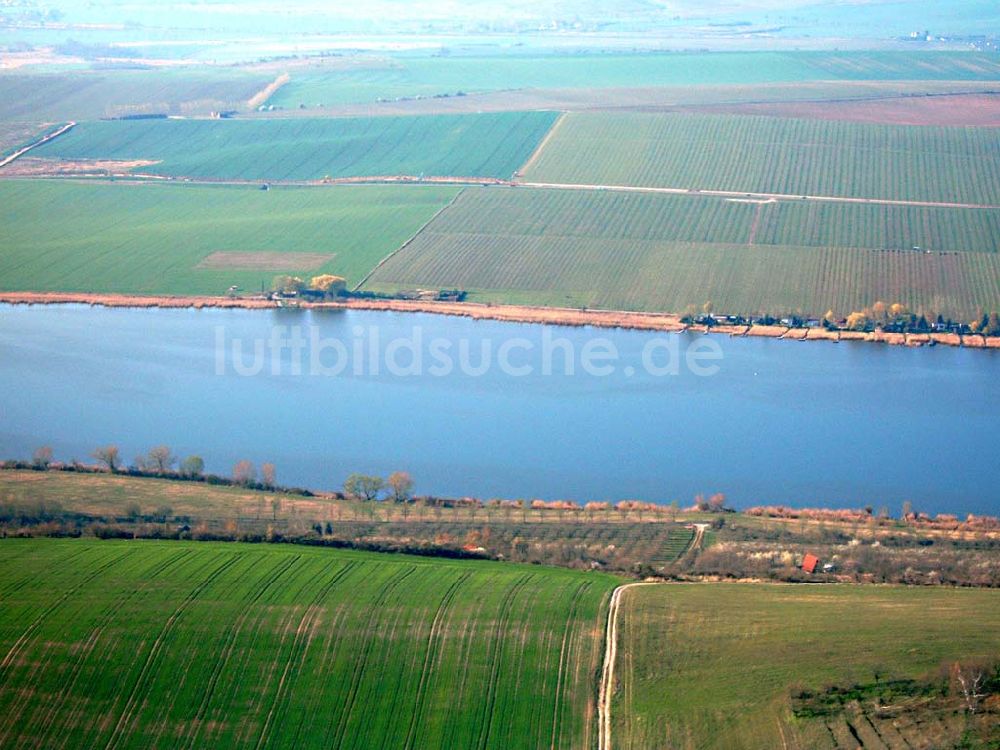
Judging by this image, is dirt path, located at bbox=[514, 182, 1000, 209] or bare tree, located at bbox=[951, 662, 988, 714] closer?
bare tree, located at bbox=[951, 662, 988, 714]

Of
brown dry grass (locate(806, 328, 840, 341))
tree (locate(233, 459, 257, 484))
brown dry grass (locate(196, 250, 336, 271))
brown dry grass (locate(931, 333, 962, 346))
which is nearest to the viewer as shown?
tree (locate(233, 459, 257, 484))

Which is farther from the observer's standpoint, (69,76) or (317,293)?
(69,76)

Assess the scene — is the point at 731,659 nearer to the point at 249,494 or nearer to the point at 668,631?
the point at 668,631

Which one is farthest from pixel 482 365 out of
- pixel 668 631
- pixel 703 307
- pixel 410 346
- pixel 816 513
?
pixel 668 631

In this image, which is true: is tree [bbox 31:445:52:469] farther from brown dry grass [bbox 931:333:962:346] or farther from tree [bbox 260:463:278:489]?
brown dry grass [bbox 931:333:962:346]

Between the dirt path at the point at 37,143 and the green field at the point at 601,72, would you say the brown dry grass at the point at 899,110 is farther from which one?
the dirt path at the point at 37,143

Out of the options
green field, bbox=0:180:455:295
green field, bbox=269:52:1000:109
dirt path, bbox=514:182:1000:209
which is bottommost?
green field, bbox=269:52:1000:109

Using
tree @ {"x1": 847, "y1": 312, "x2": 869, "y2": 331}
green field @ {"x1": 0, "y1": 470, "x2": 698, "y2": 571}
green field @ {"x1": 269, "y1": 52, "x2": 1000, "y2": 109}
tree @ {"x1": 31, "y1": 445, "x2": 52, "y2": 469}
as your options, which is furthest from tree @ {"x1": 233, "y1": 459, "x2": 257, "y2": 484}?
green field @ {"x1": 269, "y1": 52, "x2": 1000, "y2": 109}
